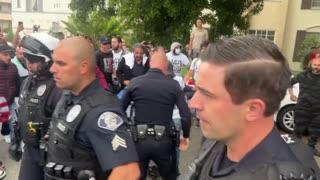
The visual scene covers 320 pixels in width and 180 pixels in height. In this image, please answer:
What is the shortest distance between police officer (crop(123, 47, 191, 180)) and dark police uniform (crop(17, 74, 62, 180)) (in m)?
0.91

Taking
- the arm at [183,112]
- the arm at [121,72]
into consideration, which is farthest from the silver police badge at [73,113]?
the arm at [121,72]

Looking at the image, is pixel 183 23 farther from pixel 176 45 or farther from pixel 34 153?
pixel 34 153

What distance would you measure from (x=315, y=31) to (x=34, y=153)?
71.0ft

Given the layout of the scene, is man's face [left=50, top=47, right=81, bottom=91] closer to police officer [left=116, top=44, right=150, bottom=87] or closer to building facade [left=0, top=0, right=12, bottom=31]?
police officer [left=116, top=44, right=150, bottom=87]

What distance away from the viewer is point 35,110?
9.78ft

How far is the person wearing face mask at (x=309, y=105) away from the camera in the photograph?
202 inches

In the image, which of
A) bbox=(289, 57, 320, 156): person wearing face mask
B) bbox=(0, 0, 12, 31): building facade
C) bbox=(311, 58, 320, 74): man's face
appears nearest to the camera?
bbox=(311, 58, 320, 74): man's face

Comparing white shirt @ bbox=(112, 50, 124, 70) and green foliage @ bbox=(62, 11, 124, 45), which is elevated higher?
green foliage @ bbox=(62, 11, 124, 45)

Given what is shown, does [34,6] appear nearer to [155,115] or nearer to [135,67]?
[135,67]

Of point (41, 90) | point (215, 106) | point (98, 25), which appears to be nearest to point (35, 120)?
point (41, 90)

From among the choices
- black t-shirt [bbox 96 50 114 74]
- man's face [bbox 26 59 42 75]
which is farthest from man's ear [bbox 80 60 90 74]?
black t-shirt [bbox 96 50 114 74]

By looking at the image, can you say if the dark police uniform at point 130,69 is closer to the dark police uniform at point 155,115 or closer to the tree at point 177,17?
the dark police uniform at point 155,115

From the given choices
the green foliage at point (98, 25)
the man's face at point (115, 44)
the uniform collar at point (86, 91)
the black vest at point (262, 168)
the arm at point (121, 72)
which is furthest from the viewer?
the green foliage at point (98, 25)

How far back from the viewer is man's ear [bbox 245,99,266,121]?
120cm
